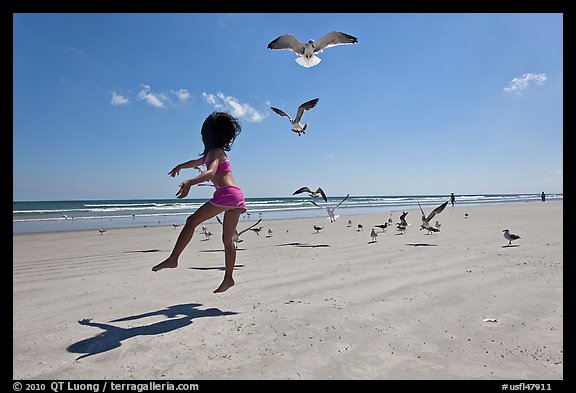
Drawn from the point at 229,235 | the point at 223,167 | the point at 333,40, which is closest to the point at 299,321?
the point at 229,235

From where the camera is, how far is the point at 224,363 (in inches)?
96.2

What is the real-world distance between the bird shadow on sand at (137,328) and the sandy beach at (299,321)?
0.02 m

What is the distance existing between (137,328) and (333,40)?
6.42m

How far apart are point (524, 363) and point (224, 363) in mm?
2063

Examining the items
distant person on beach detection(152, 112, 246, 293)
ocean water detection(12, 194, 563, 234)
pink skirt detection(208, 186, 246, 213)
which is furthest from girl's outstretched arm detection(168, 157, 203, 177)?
ocean water detection(12, 194, 563, 234)

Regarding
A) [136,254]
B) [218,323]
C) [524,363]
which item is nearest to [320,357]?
[218,323]

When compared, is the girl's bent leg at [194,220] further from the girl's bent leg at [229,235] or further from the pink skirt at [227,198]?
the girl's bent leg at [229,235]

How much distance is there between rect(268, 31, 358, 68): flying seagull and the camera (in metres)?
7.00

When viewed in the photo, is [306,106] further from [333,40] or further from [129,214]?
[129,214]

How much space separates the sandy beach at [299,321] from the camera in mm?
2383

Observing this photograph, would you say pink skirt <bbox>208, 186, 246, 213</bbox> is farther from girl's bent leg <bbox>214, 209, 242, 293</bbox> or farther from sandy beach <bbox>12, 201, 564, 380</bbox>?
sandy beach <bbox>12, 201, 564, 380</bbox>

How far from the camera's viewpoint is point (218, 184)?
314cm

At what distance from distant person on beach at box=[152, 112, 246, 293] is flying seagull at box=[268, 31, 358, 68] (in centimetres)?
446
